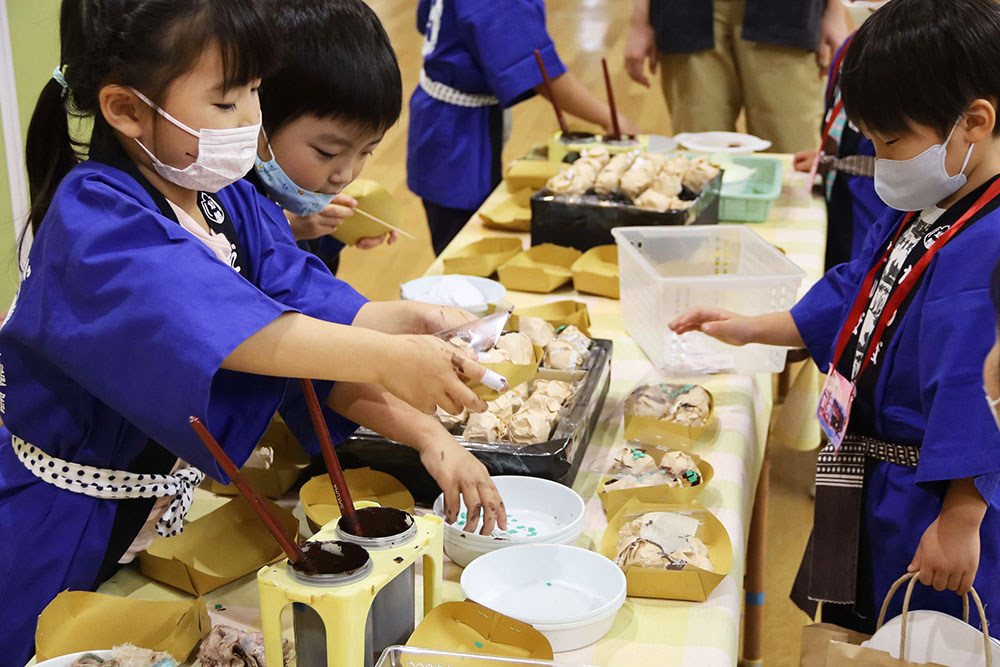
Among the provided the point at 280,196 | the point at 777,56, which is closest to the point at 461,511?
the point at 280,196

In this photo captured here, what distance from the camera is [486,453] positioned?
124 centimetres

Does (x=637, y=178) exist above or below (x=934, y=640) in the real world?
above

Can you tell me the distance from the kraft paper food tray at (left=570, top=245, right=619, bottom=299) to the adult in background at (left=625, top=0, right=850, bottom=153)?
1.43 meters

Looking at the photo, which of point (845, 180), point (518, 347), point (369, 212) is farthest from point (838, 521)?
point (845, 180)

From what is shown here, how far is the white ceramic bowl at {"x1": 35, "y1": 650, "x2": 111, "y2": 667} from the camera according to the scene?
0.88 metres

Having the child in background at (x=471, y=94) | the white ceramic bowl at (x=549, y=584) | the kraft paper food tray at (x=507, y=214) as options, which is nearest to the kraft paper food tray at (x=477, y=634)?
the white ceramic bowl at (x=549, y=584)

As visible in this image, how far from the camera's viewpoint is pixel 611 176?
2.06 meters

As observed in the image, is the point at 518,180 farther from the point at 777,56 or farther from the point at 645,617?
the point at 645,617

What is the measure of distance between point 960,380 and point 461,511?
1.92ft

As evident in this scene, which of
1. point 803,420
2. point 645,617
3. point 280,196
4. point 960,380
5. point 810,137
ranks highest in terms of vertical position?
point 280,196

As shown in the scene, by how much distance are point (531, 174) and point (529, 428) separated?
1.34 m

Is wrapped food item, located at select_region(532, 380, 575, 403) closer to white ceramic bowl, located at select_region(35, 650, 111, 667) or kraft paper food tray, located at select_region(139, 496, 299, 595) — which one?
kraft paper food tray, located at select_region(139, 496, 299, 595)

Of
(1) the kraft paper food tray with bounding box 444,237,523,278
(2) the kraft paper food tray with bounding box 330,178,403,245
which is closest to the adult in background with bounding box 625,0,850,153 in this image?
(1) the kraft paper food tray with bounding box 444,237,523,278

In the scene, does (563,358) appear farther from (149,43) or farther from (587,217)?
(149,43)
